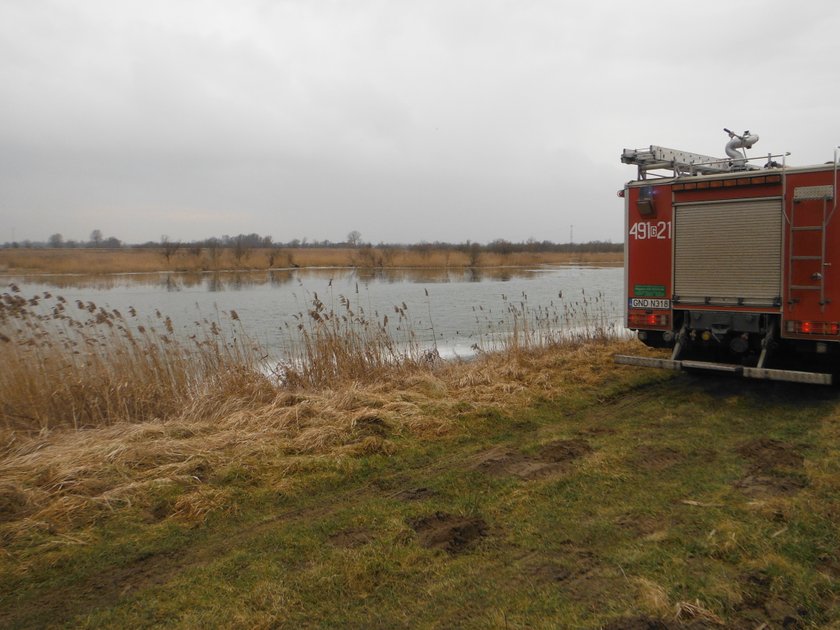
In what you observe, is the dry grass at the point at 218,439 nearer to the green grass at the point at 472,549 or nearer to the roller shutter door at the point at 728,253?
the green grass at the point at 472,549

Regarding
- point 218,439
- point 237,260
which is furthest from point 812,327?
point 237,260

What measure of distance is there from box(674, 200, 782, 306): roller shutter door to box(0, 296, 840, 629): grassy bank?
1384mm

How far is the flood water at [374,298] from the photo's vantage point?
16.2 m

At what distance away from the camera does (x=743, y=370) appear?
8.06 m

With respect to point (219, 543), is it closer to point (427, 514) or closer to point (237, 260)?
point (427, 514)

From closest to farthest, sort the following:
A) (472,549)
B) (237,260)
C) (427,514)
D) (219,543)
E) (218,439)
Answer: (472,549)
(219,543)
(427,514)
(218,439)
(237,260)

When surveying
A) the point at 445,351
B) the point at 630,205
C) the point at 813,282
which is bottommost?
the point at 445,351

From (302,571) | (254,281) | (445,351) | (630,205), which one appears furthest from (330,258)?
(302,571)

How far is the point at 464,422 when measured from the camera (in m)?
7.44

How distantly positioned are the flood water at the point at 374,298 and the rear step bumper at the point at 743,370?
14.1ft

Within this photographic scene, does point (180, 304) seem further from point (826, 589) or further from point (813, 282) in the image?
point (826, 589)

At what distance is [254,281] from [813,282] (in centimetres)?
2955

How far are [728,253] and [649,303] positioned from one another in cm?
122

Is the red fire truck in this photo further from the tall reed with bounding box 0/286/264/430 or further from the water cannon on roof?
the tall reed with bounding box 0/286/264/430
